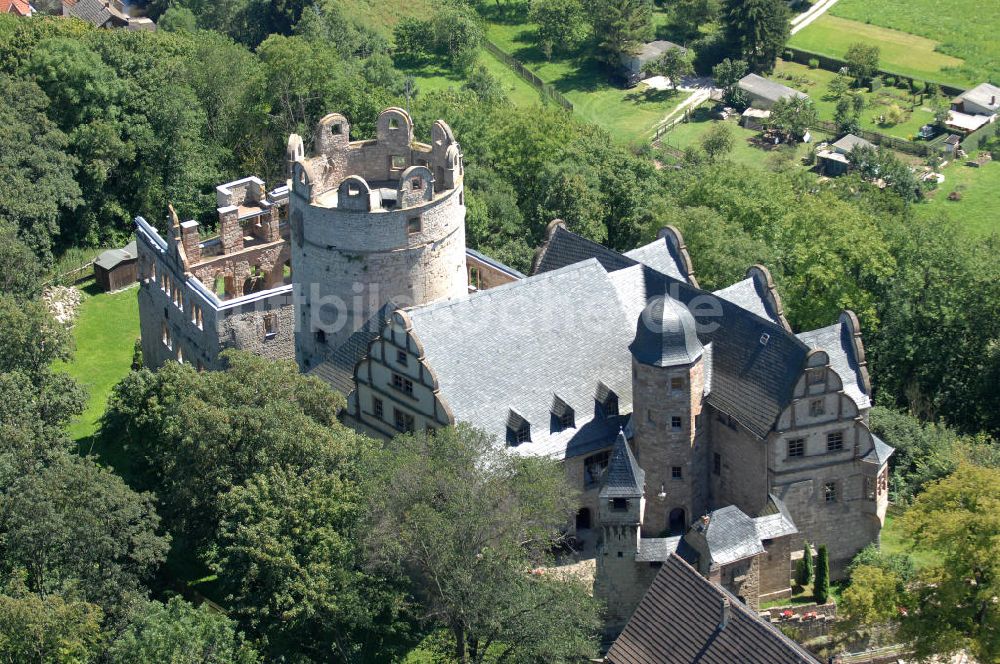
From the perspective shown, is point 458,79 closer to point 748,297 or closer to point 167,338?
point 167,338

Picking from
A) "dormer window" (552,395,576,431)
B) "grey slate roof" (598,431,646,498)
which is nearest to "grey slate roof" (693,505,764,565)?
"grey slate roof" (598,431,646,498)

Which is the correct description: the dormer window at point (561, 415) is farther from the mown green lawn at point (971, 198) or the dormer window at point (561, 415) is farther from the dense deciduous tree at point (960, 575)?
the mown green lawn at point (971, 198)

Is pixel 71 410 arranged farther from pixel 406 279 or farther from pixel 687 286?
pixel 687 286

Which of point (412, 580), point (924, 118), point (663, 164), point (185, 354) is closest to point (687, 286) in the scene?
point (412, 580)

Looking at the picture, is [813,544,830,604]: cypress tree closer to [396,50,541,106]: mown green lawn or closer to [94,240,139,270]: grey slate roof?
[94,240,139,270]: grey slate roof

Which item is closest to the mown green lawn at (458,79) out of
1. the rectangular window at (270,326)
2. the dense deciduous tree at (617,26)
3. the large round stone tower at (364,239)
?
the dense deciduous tree at (617,26)

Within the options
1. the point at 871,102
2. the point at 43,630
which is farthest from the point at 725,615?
the point at 871,102

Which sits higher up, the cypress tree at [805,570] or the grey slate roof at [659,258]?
the grey slate roof at [659,258]
